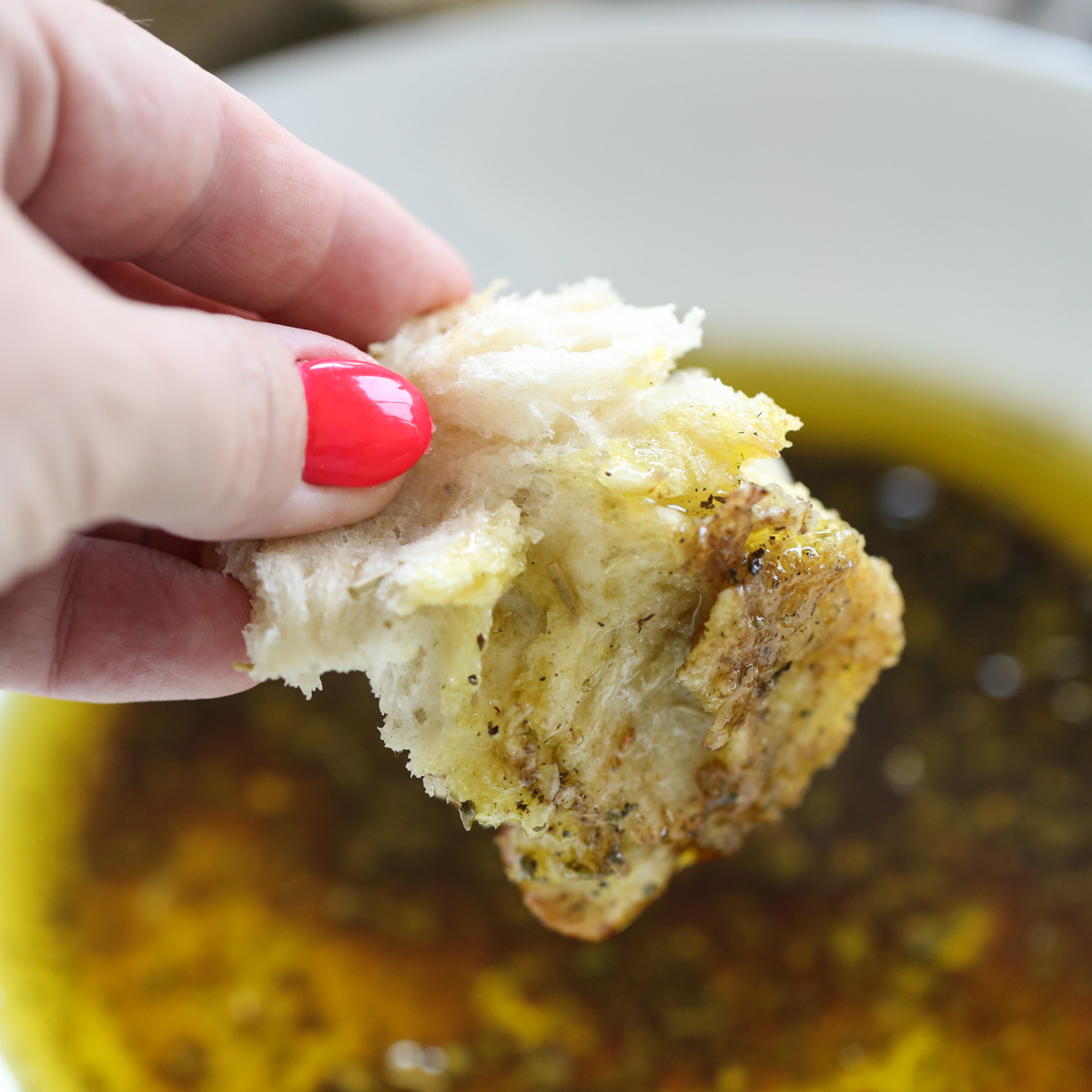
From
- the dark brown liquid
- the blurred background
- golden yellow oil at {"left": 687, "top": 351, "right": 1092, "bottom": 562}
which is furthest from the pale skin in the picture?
the blurred background

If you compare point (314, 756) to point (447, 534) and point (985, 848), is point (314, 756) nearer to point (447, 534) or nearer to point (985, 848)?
point (447, 534)

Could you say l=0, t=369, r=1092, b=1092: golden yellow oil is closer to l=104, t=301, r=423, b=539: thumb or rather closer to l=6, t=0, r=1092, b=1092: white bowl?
l=6, t=0, r=1092, b=1092: white bowl

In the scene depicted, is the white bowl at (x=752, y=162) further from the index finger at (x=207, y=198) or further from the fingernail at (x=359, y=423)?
the fingernail at (x=359, y=423)

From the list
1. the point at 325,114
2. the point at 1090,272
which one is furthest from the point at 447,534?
the point at 1090,272

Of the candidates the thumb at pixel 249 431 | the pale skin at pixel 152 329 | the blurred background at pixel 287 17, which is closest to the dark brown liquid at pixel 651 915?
Answer: the pale skin at pixel 152 329

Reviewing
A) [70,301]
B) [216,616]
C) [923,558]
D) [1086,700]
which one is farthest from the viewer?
[923,558]
